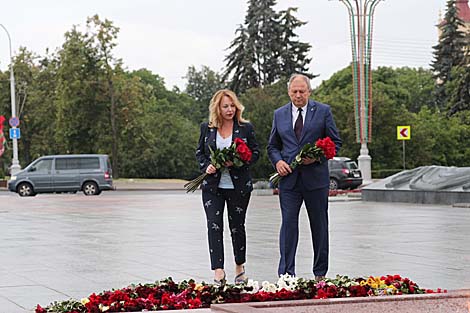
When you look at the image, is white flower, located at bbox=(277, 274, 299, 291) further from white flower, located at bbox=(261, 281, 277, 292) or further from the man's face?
the man's face

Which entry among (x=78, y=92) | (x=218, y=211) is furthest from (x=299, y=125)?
(x=78, y=92)

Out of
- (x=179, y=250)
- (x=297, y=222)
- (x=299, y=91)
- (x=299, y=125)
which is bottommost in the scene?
(x=179, y=250)

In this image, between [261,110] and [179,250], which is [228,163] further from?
[261,110]

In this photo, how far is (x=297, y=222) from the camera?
325 inches

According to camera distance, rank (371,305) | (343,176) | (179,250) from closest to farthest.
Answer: (371,305)
(179,250)
(343,176)

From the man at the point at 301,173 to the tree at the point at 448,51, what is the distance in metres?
79.1

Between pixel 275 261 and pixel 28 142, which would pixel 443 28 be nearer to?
pixel 28 142

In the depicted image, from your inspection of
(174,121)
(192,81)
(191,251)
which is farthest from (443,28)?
(191,251)

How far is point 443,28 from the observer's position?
292ft

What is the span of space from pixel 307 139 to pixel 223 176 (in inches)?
34.2

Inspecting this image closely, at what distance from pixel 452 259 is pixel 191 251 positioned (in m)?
3.43

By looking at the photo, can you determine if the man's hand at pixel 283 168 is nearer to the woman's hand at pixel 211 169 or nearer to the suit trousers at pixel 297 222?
the suit trousers at pixel 297 222

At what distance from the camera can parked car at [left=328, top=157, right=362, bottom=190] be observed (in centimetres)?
3862

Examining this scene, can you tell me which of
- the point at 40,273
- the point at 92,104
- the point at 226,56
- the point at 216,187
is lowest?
the point at 40,273
